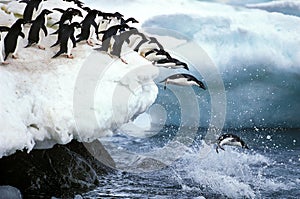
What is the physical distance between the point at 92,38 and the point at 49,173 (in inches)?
91.3

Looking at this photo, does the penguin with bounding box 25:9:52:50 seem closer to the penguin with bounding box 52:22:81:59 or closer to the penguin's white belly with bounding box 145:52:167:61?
the penguin with bounding box 52:22:81:59

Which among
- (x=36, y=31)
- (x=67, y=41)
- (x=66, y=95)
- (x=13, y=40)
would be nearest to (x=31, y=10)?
(x=36, y=31)

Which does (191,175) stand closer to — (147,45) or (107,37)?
(147,45)

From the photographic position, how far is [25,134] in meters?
5.09

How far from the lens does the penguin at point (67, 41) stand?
6.65m

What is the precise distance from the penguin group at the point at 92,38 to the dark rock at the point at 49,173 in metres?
1.36

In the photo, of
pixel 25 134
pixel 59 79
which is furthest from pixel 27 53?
pixel 25 134

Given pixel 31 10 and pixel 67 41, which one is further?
pixel 31 10

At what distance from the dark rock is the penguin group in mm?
1359

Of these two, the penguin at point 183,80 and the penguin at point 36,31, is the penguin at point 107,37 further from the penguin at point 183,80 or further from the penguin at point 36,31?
the penguin at point 183,80

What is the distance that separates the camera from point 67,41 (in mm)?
6645

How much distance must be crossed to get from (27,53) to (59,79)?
2.57 ft

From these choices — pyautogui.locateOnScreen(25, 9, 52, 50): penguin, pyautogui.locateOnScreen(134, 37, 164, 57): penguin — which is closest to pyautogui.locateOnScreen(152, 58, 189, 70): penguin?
pyautogui.locateOnScreen(134, 37, 164, 57): penguin

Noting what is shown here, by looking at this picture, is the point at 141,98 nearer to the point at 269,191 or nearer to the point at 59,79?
the point at 59,79
